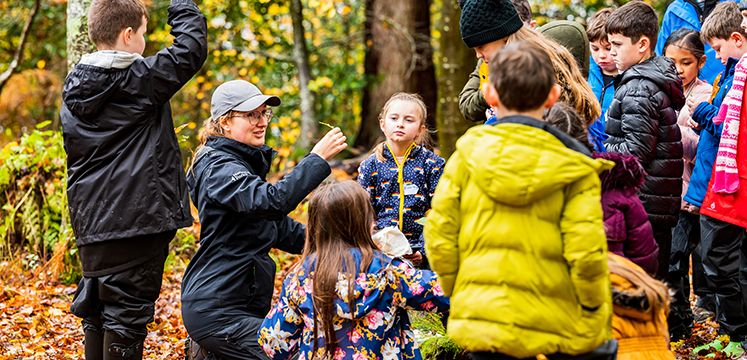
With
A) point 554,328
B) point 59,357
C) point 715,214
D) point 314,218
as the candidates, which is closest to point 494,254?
point 554,328

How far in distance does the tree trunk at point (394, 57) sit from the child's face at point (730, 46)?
6.22 m

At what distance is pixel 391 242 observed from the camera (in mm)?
3322

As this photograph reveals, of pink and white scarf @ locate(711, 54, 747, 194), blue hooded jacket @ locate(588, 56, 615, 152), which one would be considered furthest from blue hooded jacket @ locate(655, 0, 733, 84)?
pink and white scarf @ locate(711, 54, 747, 194)

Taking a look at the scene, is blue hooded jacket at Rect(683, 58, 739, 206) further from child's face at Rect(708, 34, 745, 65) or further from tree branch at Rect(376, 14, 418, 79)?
tree branch at Rect(376, 14, 418, 79)

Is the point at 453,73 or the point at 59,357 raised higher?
the point at 453,73

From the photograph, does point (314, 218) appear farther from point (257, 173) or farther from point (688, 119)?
point (688, 119)

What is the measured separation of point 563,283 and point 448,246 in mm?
463

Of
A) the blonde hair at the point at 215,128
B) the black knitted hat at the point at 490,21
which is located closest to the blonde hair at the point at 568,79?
the black knitted hat at the point at 490,21

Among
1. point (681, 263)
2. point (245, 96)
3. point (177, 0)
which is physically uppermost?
point (177, 0)

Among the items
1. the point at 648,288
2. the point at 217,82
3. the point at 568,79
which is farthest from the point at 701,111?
the point at 217,82

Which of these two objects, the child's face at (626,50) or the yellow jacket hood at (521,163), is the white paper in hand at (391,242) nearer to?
the yellow jacket hood at (521,163)

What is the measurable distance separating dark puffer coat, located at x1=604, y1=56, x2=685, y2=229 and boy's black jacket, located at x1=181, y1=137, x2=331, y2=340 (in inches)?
77.7

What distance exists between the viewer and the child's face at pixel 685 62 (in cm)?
483

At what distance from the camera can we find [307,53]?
10969mm
